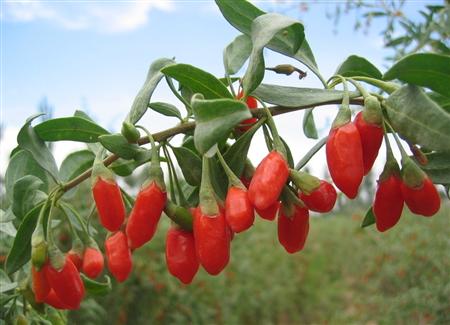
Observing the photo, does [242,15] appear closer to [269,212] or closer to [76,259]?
[269,212]

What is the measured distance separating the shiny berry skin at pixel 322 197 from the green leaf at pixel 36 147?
53 centimetres

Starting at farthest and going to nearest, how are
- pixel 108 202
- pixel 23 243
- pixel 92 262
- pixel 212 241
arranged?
1. pixel 92 262
2. pixel 23 243
3. pixel 108 202
4. pixel 212 241

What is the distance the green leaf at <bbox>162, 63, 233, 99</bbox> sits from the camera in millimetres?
878

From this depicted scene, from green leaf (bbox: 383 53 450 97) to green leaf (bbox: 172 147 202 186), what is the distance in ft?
1.13


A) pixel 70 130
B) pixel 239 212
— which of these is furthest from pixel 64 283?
pixel 239 212

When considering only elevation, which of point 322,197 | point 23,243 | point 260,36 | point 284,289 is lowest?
point 284,289

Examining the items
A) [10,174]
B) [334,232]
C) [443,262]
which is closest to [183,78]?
[10,174]

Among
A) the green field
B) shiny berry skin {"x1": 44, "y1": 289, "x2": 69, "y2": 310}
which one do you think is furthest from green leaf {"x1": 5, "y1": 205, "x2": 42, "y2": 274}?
the green field

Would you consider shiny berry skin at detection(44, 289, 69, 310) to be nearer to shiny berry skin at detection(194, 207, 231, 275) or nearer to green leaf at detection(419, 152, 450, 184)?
shiny berry skin at detection(194, 207, 231, 275)

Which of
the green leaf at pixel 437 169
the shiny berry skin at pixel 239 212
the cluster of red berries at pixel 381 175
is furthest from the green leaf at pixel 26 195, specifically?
the green leaf at pixel 437 169

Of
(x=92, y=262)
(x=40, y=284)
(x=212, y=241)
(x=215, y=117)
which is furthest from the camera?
(x=92, y=262)

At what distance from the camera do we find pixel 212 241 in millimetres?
860

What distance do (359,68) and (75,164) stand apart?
67 cm

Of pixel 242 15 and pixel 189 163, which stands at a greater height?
pixel 242 15
